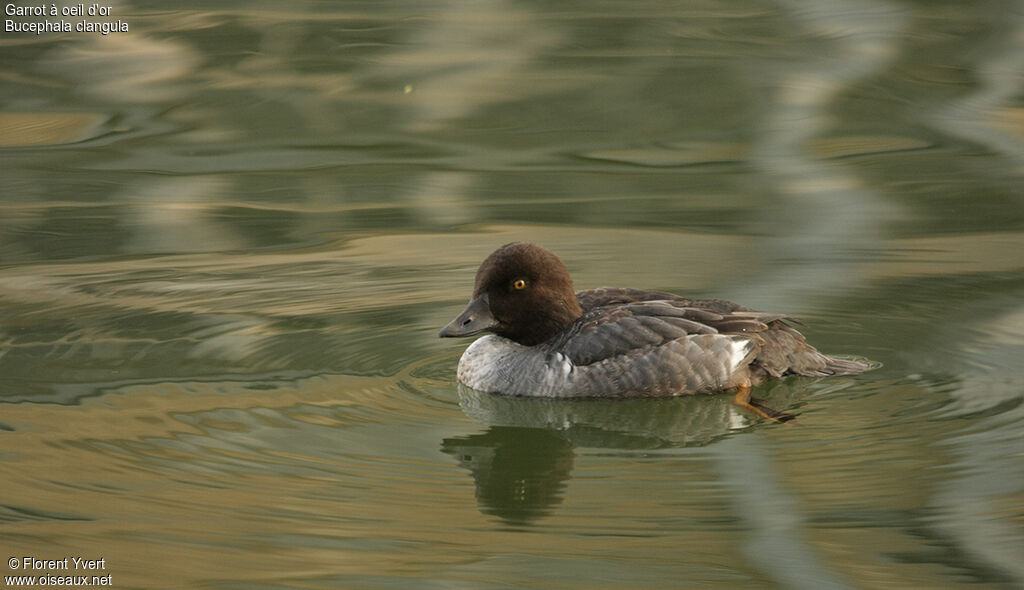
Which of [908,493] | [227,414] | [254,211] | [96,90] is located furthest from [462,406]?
[96,90]

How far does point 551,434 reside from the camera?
746 cm

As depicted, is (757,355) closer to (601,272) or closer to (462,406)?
(462,406)

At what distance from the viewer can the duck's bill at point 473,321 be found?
8055 mm

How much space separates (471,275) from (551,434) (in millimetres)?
2652

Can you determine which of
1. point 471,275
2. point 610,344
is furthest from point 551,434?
point 471,275

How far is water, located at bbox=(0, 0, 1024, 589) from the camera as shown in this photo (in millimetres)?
6086

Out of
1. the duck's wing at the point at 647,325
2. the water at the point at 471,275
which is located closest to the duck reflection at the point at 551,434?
the water at the point at 471,275

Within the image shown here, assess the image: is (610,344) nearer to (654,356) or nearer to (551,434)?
(654,356)

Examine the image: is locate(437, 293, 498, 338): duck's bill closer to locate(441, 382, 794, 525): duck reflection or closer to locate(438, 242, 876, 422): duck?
locate(438, 242, 876, 422): duck

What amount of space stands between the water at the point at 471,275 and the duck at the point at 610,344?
165 millimetres

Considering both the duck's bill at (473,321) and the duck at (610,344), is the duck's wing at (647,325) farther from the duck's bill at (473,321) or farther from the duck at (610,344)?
the duck's bill at (473,321)

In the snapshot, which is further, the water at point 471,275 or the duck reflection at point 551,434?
the duck reflection at point 551,434

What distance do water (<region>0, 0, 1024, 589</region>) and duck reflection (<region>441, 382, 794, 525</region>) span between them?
0.08ft

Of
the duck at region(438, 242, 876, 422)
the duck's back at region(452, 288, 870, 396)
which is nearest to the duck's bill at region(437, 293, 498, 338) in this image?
the duck at region(438, 242, 876, 422)
